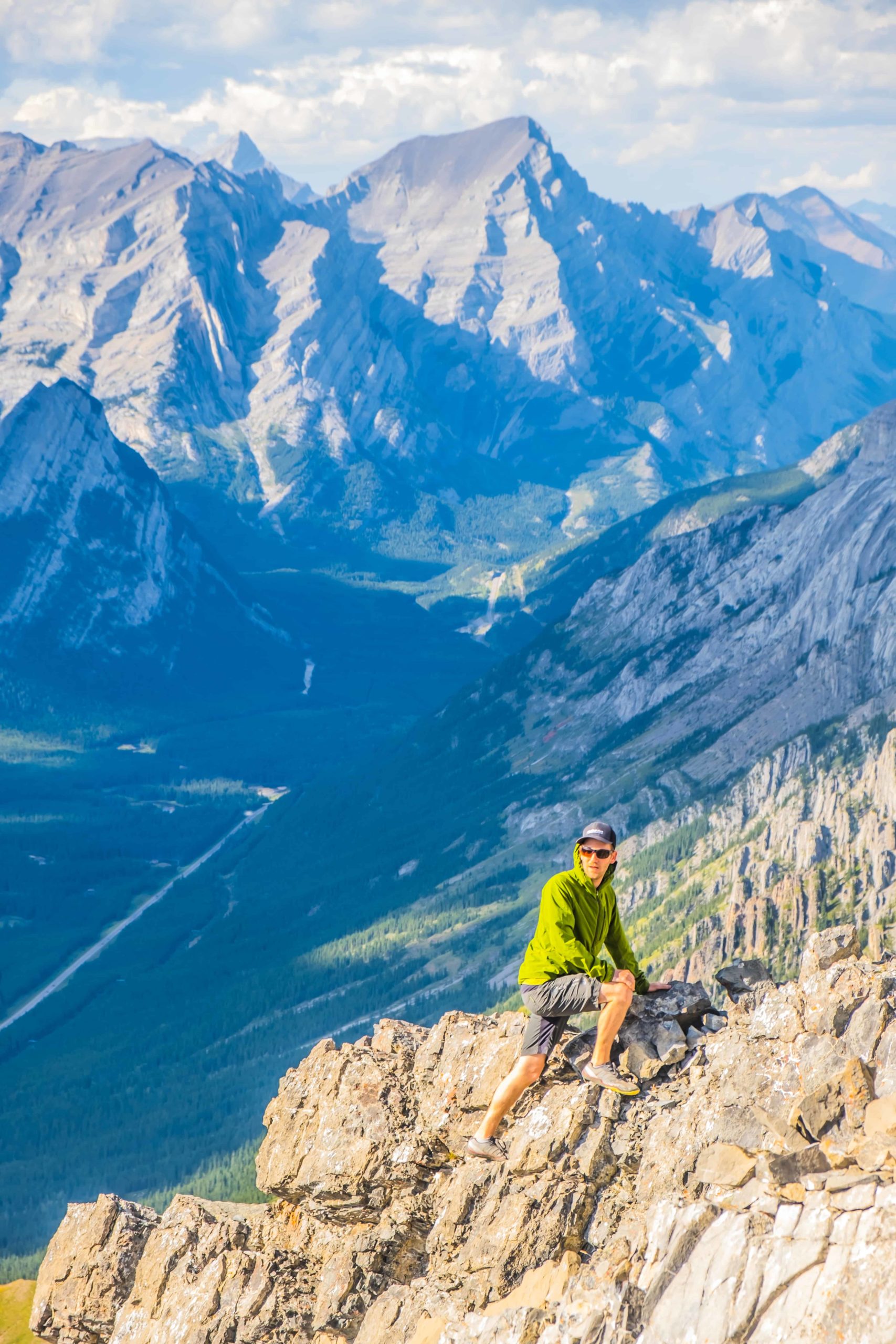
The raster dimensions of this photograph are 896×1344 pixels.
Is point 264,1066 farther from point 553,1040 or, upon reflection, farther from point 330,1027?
point 553,1040

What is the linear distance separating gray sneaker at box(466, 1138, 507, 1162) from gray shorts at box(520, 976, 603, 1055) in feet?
10.9

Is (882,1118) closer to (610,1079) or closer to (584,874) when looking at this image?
(610,1079)

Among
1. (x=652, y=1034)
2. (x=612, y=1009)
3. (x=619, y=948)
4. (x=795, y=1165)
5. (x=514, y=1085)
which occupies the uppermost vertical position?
(x=619, y=948)

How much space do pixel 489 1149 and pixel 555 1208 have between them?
11.2 ft

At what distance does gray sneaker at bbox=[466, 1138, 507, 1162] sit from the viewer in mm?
43844

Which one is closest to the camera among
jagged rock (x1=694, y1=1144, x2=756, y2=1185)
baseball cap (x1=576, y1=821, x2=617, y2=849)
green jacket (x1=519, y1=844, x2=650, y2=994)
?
jagged rock (x1=694, y1=1144, x2=756, y2=1185)

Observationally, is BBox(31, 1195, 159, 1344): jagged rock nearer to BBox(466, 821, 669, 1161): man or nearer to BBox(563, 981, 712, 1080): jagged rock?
BBox(466, 821, 669, 1161): man

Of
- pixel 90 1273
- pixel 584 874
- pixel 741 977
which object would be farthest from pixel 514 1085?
pixel 90 1273

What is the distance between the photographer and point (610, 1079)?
4253cm

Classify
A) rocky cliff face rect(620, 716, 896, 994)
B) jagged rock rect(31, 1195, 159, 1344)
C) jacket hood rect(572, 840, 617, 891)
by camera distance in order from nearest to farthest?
1. jacket hood rect(572, 840, 617, 891)
2. jagged rock rect(31, 1195, 159, 1344)
3. rocky cliff face rect(620, 716, 896, 994)

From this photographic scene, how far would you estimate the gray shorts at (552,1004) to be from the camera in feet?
134

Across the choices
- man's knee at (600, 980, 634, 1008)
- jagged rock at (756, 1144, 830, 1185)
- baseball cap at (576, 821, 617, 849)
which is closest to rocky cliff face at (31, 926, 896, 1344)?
jagged rock at (756, 1144, 830, 1185)

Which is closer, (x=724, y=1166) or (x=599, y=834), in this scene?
(x=724, y=1166)

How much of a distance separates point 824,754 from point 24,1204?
112790 millimetres
